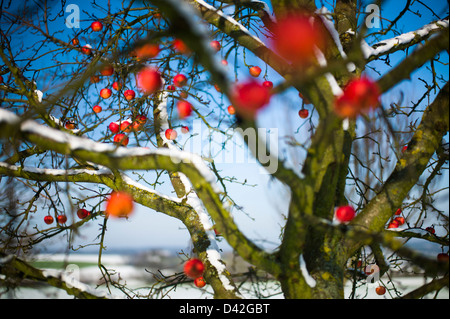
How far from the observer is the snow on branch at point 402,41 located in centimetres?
229

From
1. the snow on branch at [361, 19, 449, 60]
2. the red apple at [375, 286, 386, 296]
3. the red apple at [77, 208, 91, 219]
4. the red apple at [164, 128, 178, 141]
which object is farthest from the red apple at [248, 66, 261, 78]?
the red apple at [375, 286, 386, 296]

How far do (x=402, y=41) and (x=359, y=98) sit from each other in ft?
4.46

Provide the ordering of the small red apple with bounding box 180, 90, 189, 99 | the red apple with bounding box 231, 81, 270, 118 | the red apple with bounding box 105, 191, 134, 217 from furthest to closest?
the small red apple with bounding box 180, 90, 189, 99 < the red apple with bounding box 105, 191, 134, 217 < the red apple with bounding box 231, 81, 270, 118

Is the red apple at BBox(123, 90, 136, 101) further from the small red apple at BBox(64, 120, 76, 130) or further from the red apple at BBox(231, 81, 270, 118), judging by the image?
the red apple at BBox(231, 81, 270, 118)

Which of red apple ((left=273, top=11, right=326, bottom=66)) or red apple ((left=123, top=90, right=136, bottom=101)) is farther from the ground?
red apple ((left=123, top=90, right=136, bottom=101))

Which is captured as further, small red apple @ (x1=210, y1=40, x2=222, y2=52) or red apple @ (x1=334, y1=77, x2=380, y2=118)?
small red apple @ (x1=210, y1=40, x2=222, y2=52)

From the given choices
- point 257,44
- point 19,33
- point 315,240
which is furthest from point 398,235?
point 19,33

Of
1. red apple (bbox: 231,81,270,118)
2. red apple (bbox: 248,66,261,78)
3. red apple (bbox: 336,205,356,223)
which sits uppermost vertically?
red apple (bbox: 248,66,261,78)

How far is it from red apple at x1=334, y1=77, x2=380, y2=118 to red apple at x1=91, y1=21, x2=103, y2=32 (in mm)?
2244

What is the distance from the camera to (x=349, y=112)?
1.51 meters

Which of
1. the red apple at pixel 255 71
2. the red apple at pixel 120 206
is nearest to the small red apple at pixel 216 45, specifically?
the red apple at pixel 255 71

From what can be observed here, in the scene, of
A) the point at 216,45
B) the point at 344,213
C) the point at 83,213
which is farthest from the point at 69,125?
the point at 344,213

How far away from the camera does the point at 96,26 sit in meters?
2.70

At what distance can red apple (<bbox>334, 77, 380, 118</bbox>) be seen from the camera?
55.7 inches
